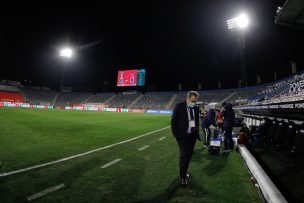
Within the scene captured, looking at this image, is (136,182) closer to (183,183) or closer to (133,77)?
(183,183)

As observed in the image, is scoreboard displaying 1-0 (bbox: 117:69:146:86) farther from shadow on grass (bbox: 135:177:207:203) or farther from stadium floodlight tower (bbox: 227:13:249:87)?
shadow on grass (bbox: 135:177:207:203)

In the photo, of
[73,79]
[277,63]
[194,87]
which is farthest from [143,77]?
[73,79]

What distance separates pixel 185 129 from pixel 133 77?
60.3 m

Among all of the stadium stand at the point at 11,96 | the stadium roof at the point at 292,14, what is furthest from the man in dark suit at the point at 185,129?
the stadium stand at the point at 11,96

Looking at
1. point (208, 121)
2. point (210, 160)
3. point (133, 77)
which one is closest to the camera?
point (210, 160)

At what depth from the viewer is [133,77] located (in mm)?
64125

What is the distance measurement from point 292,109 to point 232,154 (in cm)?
337

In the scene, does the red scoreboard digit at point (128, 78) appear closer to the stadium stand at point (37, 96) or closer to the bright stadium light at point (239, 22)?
the stadium stand at point (37, 96)

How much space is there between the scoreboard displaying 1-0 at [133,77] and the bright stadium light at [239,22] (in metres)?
35.1

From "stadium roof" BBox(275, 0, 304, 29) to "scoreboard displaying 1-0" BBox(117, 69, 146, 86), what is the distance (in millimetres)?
52573

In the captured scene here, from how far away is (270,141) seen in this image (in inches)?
271

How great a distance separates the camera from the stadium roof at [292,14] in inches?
353

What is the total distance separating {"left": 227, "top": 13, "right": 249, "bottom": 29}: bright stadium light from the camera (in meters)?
28.0

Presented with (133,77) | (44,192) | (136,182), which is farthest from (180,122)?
(133,77)
